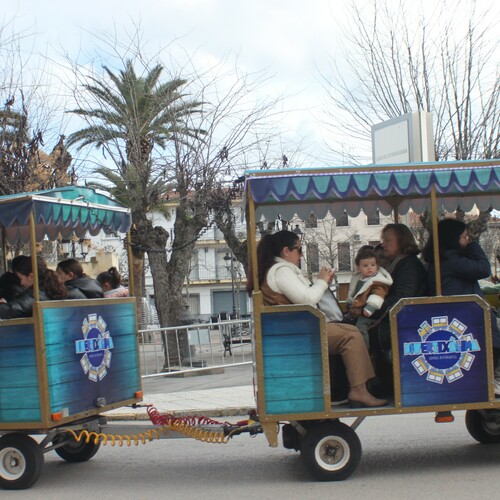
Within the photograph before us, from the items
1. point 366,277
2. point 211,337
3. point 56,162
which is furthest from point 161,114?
point 366,277

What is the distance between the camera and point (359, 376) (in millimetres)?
6430

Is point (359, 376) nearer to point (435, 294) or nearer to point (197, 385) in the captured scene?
point (435, 294)

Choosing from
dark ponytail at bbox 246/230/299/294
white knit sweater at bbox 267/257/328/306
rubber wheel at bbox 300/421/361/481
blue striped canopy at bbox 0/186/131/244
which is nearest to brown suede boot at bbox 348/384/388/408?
rubber wheel at bbox 300/421/361/481

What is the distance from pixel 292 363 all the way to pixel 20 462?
2511 mm

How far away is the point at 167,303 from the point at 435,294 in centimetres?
1184

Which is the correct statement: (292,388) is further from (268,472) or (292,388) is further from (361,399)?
(268,472)

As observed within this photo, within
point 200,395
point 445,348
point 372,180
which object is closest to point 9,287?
point 372,180

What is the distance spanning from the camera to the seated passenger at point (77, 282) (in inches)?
298

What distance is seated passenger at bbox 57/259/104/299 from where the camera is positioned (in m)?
7.57

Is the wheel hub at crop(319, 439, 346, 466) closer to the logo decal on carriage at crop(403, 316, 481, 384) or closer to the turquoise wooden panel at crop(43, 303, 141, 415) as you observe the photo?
the logo decal on carriage at crop(403, 316, 481, 384)

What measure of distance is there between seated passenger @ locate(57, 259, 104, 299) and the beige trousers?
8.09 ft

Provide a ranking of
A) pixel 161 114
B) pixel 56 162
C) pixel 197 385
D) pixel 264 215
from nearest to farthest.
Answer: pixel 264 215 < pixel 197 385 < pixel 56 162 < pixel 161 114

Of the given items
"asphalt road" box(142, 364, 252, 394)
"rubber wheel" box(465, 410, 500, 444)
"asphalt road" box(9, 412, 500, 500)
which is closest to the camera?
"asphalt road" box(9, 412, 500, 500)

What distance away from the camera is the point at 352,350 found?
6.45 meters
